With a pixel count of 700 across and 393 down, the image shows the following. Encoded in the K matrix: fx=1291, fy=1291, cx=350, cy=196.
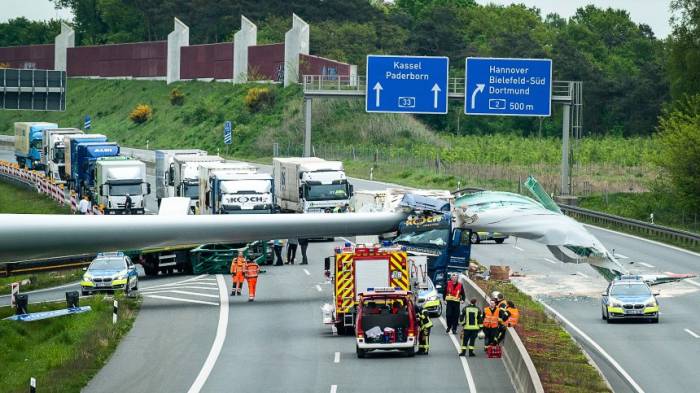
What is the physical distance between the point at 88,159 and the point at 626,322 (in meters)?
42.7

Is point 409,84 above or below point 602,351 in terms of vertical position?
above

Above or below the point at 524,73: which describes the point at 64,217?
below

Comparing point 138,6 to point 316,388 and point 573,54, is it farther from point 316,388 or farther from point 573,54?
point 316,388

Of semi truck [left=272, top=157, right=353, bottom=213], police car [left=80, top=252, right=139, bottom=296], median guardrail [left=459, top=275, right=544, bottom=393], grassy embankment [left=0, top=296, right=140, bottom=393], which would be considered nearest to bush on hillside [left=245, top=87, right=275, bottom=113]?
semi truck [left=272, top=157, right=353, bottom=213]

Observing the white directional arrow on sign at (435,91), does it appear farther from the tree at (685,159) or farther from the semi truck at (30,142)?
the semi truck at (30,142)

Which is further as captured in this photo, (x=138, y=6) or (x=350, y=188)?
(x=138, y=6)

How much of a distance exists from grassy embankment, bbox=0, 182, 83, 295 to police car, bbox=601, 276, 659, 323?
69.9 feet

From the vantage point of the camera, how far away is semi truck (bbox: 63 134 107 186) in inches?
3091

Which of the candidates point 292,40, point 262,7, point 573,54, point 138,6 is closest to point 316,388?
point 292,40

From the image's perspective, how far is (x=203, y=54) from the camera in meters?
135

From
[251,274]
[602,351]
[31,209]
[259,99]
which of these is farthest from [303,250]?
[259,99]

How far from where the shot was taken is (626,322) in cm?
3928

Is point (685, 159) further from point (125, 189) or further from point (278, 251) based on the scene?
point (125, 189)

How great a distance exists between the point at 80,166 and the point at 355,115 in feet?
161
